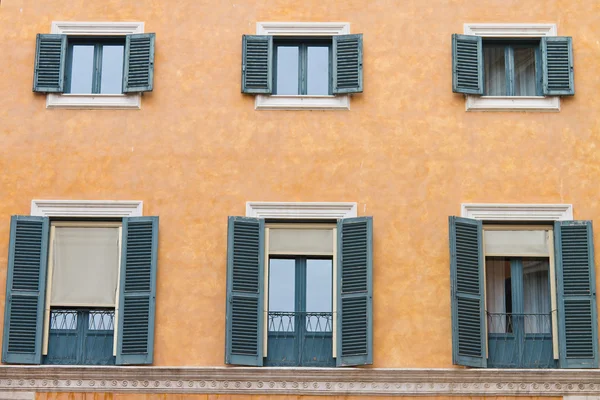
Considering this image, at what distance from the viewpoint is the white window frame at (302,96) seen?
21.6 metres

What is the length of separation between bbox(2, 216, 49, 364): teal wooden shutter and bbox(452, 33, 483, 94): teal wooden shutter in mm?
6370

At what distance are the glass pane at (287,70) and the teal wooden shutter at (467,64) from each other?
7.76 ft

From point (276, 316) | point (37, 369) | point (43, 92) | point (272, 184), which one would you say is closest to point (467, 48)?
point (272, 184)

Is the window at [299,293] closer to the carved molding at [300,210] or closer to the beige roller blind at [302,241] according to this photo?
the beige roller blind at [302,241]

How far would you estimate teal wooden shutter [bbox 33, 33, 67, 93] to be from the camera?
21.7 m

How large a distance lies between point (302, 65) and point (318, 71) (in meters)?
0.26

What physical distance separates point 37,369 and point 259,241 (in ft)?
11.8

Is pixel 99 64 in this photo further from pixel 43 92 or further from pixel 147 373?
pixel 147 373

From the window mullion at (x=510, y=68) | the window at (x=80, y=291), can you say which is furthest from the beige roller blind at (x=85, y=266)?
the window mullion at (x=510, y=68)

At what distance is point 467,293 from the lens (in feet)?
68.0

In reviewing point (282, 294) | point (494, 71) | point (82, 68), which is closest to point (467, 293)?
point (282, 294)

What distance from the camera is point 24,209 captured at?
21.3m

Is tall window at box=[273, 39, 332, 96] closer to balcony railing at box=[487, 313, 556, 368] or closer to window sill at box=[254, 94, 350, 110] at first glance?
window sill at box=[254, 94, 350, 110]

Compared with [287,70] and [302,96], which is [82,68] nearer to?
[287,70]
